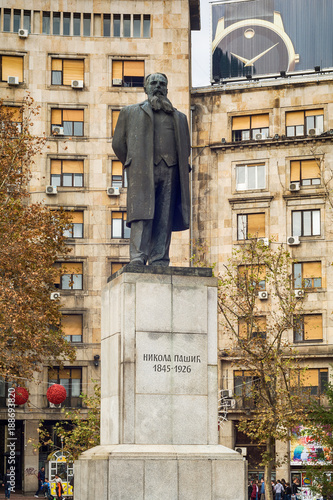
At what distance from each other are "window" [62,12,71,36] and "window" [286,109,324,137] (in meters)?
14.3

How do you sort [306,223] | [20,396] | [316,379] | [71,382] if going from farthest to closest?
1. [306,223]
2. [71,382]
3. [316,379]
4. [20,396]

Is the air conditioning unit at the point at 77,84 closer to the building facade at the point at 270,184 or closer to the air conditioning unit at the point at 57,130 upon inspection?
the air conditioning unit at the point at 57,130

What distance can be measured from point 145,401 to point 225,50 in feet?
178

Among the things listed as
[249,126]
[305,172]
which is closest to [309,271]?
[305,172]

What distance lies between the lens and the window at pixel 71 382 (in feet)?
194

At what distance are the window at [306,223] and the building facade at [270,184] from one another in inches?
2.3

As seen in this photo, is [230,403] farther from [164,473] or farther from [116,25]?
[164,473]

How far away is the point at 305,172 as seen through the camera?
200 feet

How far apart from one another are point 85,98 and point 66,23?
489 cm

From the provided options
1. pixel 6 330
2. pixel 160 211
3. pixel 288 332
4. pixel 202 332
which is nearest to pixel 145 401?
pixel 202 332

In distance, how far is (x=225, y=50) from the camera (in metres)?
68.3

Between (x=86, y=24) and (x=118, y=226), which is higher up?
(x=86, y=24)

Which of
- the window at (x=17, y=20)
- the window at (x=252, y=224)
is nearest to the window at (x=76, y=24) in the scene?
the window at (x=17, y=20)

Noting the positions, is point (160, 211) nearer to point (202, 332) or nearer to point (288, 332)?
point (202, 332)
